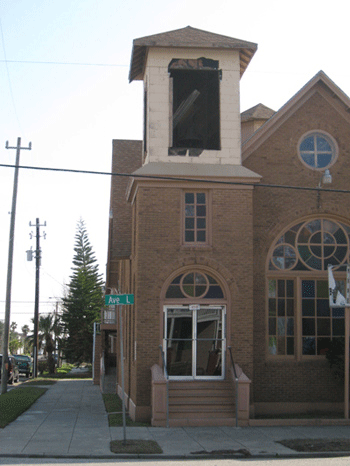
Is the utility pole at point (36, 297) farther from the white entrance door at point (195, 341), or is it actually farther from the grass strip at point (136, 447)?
the grass strip at point (136, 447)

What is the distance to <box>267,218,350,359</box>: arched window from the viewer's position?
1916cm

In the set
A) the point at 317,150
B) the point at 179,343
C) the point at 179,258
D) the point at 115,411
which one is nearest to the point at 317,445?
the point at 179,343

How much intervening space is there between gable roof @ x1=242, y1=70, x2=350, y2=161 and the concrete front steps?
21.9 ft

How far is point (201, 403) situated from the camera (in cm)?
1714

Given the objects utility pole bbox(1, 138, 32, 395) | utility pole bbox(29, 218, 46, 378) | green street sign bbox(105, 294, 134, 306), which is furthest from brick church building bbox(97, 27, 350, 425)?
utility pole bbox(29, 218, 46, 378)

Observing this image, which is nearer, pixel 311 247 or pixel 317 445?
pixel 317 445

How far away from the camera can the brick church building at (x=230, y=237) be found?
711 inches

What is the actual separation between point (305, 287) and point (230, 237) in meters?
2.90

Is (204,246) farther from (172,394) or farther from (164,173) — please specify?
(172,394)

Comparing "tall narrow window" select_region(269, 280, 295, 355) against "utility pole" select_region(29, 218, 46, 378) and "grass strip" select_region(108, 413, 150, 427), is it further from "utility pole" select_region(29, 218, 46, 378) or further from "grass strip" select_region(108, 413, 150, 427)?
"utility pole" select_region(29, 218, 46, 378)

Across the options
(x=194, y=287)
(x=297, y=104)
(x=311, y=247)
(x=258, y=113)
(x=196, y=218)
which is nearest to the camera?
(x=194, y=287)

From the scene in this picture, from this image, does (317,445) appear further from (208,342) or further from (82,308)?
(82,308)

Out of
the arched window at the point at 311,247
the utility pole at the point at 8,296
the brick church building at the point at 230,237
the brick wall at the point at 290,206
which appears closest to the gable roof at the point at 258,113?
the brick church building at the point at 230,237

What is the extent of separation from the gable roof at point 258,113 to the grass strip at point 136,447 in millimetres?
16480
